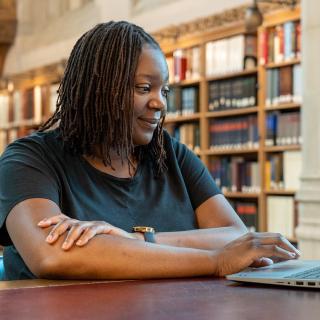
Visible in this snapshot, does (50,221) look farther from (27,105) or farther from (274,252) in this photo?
(27,105)

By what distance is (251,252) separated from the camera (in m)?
1.65

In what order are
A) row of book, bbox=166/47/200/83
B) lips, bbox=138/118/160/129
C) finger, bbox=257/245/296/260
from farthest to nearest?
row of book, bbox=166/47/200/83
lips, bbox=138/118/160/129
finger, bbox=257/245/296/260

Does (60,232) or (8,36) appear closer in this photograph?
(60,232)

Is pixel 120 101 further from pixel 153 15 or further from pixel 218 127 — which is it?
pixel 153 15

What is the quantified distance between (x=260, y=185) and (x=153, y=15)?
91.3 inches

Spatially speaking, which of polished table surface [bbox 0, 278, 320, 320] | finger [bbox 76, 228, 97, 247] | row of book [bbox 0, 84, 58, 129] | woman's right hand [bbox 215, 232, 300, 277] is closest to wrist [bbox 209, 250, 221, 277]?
woman's right hand [bbox 215, 232, 300, 277]

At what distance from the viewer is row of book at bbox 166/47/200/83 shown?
7266 millimetres

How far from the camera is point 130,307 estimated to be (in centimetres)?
120

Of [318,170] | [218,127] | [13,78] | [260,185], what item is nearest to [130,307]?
[318,170]

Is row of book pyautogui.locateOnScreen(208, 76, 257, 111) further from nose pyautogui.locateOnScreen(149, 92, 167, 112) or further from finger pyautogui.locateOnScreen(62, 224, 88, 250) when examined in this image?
finger pyautogui.locateOnScreen(62, 224, 88, 250)

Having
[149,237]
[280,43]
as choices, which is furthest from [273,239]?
[280,43]

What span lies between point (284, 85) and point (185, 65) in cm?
144

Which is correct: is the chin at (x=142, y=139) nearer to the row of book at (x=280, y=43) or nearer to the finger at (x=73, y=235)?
the finger at (x=73, y=235)

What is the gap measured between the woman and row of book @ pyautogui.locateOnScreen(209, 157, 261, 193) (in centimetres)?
456
